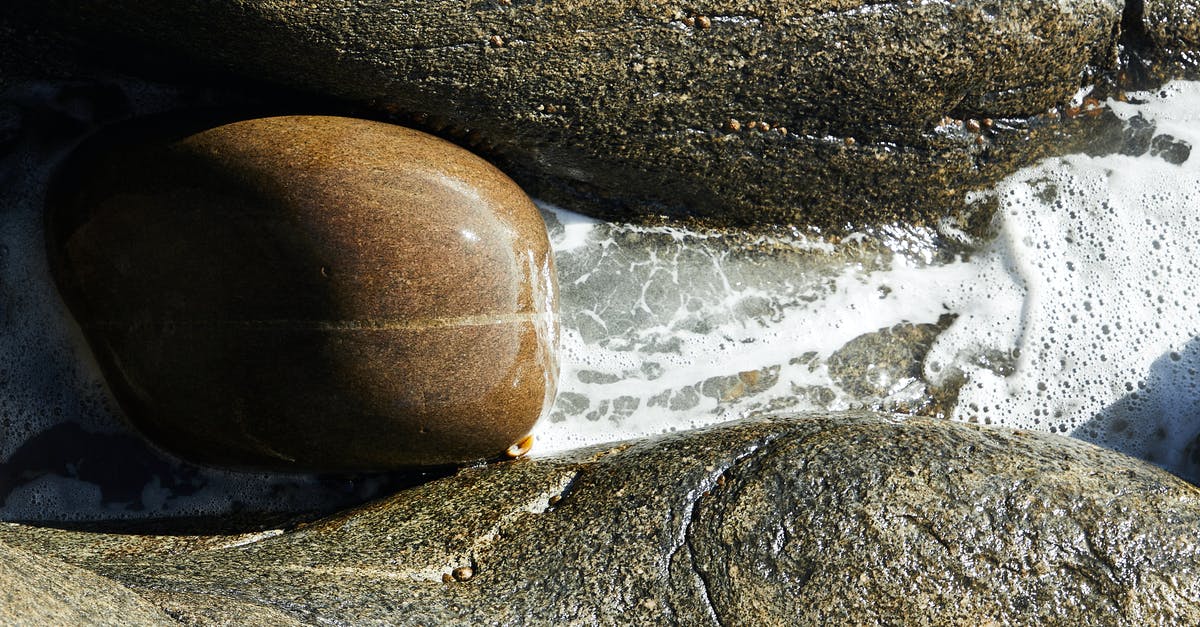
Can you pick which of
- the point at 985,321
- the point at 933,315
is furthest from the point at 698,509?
the point at 985,321

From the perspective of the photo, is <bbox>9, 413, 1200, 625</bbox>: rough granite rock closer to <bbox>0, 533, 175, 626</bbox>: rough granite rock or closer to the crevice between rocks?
the crevice between rocks

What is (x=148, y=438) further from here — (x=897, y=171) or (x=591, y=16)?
(x=897, y=171)

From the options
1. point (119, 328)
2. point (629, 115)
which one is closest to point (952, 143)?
point (629, 115)

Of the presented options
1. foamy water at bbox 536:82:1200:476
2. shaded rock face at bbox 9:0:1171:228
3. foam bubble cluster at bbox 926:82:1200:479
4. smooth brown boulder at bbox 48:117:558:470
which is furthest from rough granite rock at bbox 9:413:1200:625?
shaded rock face at bbox 9:0:1171:228

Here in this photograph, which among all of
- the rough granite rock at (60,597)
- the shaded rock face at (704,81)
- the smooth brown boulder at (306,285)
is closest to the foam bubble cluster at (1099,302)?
the shaded rock face at (704,81)

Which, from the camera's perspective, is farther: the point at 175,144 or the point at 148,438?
the point at 148,438
